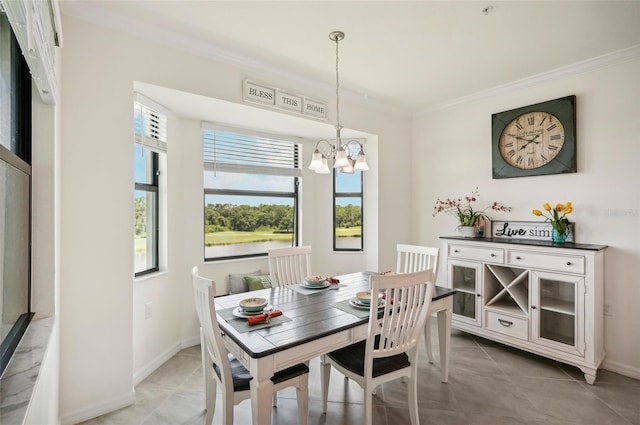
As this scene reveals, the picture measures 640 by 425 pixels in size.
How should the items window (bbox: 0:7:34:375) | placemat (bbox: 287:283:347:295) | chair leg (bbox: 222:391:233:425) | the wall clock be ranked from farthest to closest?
the wall clock < placemat (bbox: 287:283:347:295) < chair leg (bbox: 222:391:233:425) < window (bbox: 0:7:34:375)

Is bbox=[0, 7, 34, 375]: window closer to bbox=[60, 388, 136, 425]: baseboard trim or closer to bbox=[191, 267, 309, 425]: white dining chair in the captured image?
bbox=[191, 267, 309, 425]: white dining chair

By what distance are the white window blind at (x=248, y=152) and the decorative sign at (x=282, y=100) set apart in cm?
76

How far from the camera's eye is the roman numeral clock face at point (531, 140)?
2996mm

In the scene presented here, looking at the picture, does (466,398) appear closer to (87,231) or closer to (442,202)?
(442,202)

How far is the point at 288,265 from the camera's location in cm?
291

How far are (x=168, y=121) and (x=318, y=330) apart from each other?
94.8 inches

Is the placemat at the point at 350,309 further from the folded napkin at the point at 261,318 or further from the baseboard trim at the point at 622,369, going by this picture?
the baseboard trim at the point at 622,369

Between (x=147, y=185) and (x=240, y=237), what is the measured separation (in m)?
1.17

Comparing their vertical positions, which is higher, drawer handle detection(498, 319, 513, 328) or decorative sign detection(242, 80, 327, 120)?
decorative sign detection(242, 80, 327, 120)

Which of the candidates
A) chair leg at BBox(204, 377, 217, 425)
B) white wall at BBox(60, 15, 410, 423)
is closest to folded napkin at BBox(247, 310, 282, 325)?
chair leg at BBox(204, 377, 217, 425)

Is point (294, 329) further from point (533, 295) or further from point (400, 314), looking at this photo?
point (533, 295)

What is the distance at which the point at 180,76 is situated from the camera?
2.41 metres

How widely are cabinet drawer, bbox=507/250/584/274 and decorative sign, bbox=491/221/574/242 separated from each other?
1.27 feet

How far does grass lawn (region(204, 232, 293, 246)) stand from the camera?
11.3 feet
